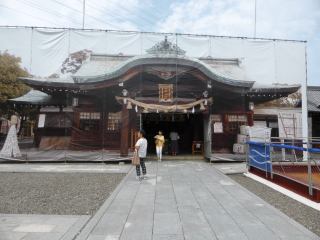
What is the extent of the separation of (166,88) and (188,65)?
170 cm

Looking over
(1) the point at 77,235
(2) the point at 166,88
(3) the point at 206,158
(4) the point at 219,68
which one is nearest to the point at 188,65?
(2) the point at 166,88

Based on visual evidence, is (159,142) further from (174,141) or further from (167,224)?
(167,224)

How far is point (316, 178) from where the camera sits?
525 cm

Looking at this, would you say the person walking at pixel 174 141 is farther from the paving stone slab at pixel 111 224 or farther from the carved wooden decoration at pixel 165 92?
the paving stone slab at pixel 111 224

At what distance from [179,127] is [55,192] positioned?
1096 cm

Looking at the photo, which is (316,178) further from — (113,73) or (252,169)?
(113,73)

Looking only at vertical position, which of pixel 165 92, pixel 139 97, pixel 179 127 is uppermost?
pixel 165 92

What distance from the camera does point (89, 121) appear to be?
33.3ft

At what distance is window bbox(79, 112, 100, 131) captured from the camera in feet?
32.6

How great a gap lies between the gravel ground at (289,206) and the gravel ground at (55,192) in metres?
4.21

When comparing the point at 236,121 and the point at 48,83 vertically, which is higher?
the point at 48,83

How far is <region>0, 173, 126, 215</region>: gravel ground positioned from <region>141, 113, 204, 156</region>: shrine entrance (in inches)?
260

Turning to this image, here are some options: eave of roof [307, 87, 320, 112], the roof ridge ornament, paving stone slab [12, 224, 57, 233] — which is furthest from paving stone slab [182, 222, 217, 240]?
eave of roof [307, 87, 320, 112]

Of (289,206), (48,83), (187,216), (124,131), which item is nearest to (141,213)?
(187,216)
